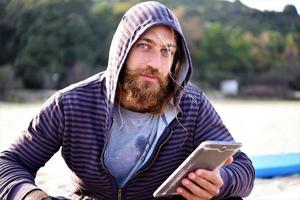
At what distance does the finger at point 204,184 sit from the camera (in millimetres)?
1540

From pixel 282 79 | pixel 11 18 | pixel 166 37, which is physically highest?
pixel 166 37

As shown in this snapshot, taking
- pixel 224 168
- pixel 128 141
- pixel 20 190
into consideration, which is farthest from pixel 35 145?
pixel 224 168

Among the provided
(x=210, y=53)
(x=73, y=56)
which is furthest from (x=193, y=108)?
(x=210, y=53)

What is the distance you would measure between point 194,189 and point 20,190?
0.60m

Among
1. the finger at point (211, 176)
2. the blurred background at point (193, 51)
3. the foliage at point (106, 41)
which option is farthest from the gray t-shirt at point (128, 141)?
the foliage at point (106, 41)

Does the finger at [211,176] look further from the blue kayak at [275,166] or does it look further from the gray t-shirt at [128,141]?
the blue kayak at [275,166]

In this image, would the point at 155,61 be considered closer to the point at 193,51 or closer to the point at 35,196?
the point at 35,196

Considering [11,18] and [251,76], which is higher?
[11,18]

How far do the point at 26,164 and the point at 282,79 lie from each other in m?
33.0

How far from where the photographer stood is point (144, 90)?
1800mm

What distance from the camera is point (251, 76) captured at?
110 ft

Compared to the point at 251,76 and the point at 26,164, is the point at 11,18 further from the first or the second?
the point at 26,164

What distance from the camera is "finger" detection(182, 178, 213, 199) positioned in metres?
1.56

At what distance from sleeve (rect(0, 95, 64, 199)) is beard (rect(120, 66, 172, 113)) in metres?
0.27
